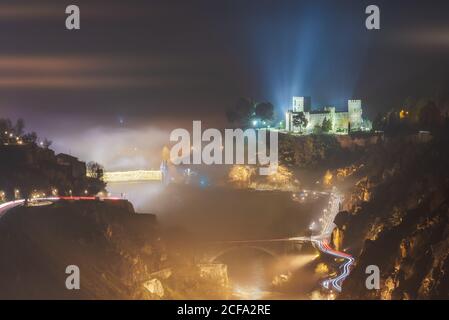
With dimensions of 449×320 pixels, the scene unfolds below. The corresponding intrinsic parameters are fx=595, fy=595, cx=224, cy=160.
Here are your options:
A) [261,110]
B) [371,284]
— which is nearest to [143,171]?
[261,110]

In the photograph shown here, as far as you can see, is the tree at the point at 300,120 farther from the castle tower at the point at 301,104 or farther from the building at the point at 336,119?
the castle tower at the point at 301,104

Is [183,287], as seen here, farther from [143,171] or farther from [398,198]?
[143,171]

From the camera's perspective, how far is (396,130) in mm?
47469

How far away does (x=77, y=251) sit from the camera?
92.6 ft

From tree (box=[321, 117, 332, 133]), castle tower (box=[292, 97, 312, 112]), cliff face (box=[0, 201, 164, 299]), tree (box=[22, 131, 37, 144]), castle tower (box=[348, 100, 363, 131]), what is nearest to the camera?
cliff face (box=[0, 201, 164, 299])

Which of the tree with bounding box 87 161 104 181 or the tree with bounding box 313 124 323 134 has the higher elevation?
the tree with bounding box 313 124 323 134

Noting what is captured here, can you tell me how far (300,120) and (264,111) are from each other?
13.1 ft

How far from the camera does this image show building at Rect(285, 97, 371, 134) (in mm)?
56250

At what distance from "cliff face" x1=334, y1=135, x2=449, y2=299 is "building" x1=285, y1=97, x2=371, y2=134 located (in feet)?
39.0

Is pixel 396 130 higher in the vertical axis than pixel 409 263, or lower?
higher

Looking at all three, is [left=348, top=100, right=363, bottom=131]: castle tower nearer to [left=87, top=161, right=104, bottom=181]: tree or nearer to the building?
the building

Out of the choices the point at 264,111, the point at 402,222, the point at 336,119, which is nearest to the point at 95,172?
the point at 264,111

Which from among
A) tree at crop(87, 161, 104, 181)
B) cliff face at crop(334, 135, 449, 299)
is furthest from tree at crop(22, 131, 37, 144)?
cliff face at crop(334, 135, 449, 299)
